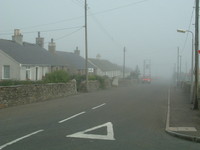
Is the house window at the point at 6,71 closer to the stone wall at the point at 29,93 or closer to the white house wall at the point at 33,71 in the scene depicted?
the white house wall at the point at 33,71

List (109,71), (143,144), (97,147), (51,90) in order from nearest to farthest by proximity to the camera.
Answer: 1. (97,147)
2. (143,144)
3. (51,90)
4. (109,71)

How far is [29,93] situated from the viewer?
21203 millimetres

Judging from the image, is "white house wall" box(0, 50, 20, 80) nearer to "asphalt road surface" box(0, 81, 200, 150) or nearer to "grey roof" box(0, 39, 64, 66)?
"grey roof" box(0, 39, 64, 66)

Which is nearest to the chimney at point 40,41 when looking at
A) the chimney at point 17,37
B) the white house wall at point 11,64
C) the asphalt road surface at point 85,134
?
the chimney at point 17,37

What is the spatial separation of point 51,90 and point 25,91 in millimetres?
4600

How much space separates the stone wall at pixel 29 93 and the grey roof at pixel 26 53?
1138cm

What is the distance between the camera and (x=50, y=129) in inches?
423

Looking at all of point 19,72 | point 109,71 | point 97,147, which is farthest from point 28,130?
point 109,71

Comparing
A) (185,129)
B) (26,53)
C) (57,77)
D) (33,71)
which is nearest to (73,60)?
(26,53)

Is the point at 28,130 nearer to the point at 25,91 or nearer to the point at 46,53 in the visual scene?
the point at 25,91

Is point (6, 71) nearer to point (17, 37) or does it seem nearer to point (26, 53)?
point (26, 53)

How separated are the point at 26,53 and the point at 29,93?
20.9 m

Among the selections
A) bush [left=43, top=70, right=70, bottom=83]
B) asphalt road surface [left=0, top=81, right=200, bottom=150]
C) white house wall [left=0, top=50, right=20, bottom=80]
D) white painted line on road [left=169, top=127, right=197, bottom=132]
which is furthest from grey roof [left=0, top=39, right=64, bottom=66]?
white painted line on road [left=169, top=127, right=197, bottom=132]

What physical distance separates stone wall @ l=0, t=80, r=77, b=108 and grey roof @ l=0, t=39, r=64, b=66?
37.3 ft
